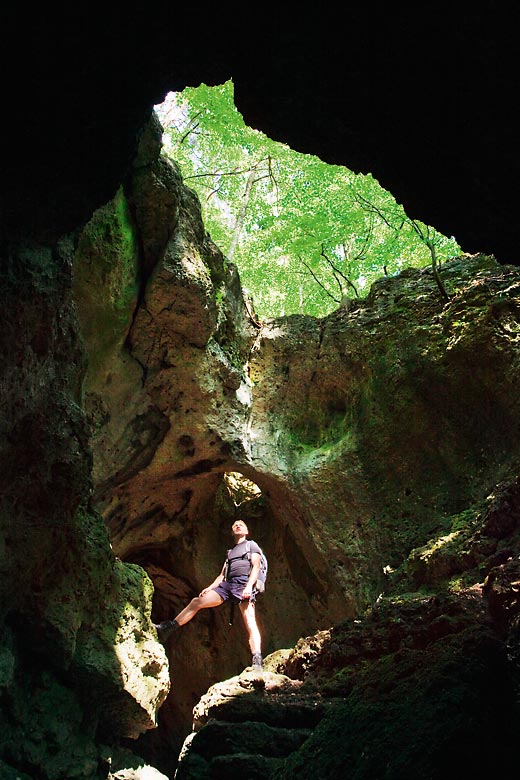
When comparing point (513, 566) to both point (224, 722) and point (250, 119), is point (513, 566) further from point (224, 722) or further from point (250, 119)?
point (250, 119)

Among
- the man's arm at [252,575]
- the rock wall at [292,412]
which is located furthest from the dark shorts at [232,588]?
the rock wall at [292,412]

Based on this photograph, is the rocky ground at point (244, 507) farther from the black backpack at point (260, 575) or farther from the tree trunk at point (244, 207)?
the tree trunk at point (244, 207)

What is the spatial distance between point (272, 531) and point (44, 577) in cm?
690

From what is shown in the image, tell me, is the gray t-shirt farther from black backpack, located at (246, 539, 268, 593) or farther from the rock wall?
the rock wall

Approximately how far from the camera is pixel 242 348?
415 inches

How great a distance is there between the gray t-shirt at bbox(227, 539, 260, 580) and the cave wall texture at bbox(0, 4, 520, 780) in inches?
45.8

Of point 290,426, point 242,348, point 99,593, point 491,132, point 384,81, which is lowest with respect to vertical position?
point 99,593

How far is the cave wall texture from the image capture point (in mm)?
3250

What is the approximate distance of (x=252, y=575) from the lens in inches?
327

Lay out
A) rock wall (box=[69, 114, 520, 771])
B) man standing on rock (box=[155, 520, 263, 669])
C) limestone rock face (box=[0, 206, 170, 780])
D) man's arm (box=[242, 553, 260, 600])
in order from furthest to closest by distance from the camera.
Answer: man standing on rock (box=[155, 520, 263, 669]) < man's arm (box=[242, 553, 260, 600]) < rock wall (box=[69, 114, 520, 771]) < limestone rock face (box=[0, 206, 170, 780])

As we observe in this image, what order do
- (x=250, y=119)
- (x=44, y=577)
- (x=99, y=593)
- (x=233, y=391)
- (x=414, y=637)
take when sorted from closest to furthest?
(x=250, y=119) < (x=414, y=637) < (x=44, y=577) < (x=99, y=593) < (x=233, y=391)

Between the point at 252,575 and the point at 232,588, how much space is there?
0.52m

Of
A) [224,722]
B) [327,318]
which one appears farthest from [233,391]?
[224,722]

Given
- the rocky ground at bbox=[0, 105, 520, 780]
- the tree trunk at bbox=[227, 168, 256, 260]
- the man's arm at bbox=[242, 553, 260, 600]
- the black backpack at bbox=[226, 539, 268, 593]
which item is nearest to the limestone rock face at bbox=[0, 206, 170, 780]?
the rocky ground at bbox=[0, 105, 520, 780]
